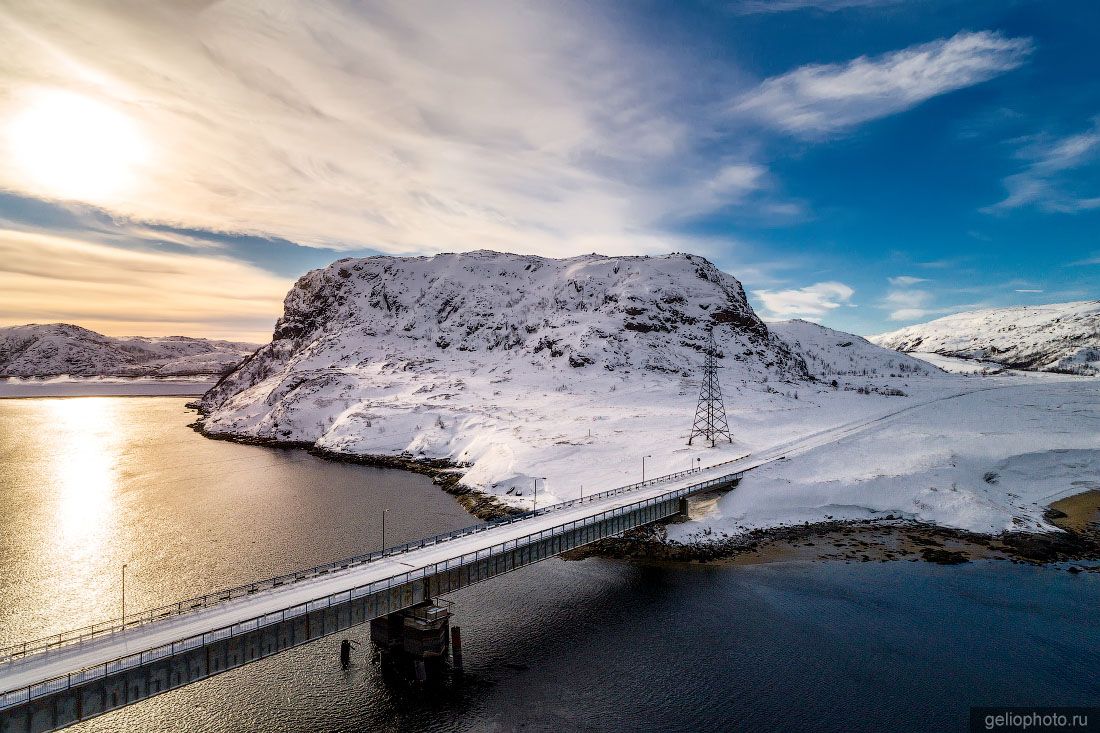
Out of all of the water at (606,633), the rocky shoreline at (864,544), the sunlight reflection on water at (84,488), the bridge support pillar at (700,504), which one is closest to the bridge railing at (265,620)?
the water at (606,633)

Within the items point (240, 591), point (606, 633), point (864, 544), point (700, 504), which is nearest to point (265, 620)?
point (240, 591)

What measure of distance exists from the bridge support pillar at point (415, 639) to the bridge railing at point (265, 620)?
244cm

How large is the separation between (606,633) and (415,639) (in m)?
14.6

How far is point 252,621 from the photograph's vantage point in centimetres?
3147

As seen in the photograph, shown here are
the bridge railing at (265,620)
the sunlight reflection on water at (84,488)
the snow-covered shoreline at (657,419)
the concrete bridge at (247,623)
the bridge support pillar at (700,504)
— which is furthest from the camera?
the snow-covered shoreline at (657,419)

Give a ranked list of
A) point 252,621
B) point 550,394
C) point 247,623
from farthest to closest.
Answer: point 550,394 → point 252,621 → point 247,623

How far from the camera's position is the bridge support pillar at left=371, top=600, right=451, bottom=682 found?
3644cm

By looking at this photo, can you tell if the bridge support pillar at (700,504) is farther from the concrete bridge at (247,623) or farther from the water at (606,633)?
the concrete bridge at (247,623)

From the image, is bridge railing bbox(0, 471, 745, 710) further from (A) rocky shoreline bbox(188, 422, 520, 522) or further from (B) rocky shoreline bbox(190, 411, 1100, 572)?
(A) rocky shoreline bbox(188, 422, 520, 522)

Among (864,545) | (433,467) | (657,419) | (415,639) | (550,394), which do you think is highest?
(550,394)

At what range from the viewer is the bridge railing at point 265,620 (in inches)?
979

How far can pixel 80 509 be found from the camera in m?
74.1

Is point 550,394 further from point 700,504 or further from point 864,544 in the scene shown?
point 864,544

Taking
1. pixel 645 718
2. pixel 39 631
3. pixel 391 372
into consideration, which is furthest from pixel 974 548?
pixel 391 372
